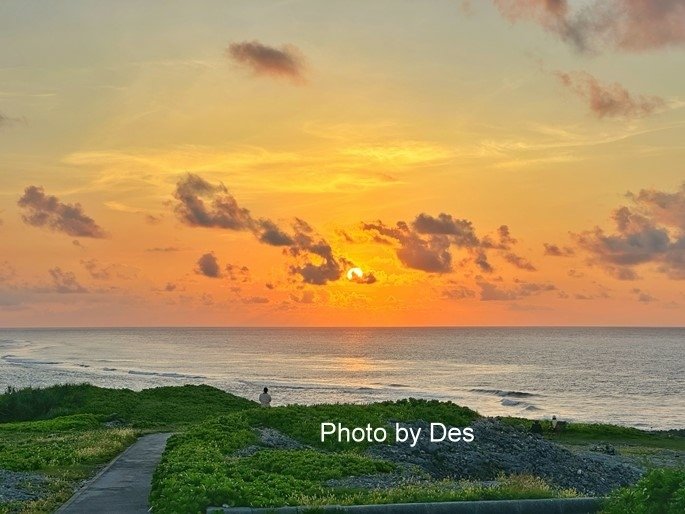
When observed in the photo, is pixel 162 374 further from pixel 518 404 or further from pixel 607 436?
pixel 607 436

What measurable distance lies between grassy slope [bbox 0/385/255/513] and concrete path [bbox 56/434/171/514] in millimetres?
734

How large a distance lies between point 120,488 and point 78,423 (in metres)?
24.0

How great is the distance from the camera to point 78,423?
45.8 m

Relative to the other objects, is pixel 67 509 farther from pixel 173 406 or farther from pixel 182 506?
pixel 173 406

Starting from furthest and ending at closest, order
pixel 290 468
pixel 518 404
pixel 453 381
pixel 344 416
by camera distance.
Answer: pixel 453 381, pixel 518 404, pixel 344 416, pixel 290 468

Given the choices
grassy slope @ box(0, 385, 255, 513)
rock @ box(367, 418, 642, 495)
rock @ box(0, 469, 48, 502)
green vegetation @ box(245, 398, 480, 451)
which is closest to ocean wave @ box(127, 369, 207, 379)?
grassy slope @ box(0, 385, 255, 513)

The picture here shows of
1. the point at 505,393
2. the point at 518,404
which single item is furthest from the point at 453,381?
the point at 518,404

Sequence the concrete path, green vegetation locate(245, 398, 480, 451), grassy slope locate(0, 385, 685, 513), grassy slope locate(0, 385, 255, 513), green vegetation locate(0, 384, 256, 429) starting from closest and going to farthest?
grassy slope locate(0, 385, 685, 513), the concrete path, grassy slope locate(0, 385, 255, 513), green vegetation locate(245, 398, 480, 451), green vegetation locate(0, 384, 256, 429)

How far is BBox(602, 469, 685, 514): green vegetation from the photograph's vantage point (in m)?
16.1

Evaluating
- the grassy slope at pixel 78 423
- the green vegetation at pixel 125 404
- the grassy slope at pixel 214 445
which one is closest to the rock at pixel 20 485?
the grassy slope at pixel 78 423

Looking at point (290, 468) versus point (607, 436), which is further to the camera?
point (607, 436)

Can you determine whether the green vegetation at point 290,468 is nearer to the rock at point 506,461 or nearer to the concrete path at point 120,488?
the concrete path at point 120,488

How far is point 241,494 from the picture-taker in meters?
19.5

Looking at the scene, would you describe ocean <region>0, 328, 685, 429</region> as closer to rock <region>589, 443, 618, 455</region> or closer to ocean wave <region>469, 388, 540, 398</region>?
ocean wave <region>469, 388, 540, 398</region>
